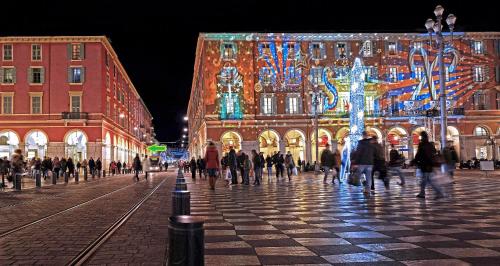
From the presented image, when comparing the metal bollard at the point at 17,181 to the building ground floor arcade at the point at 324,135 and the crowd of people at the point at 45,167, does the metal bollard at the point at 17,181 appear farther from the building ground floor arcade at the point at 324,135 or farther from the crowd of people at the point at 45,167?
the building ground floor arcade at the point at 324,135

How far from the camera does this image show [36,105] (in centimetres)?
5241

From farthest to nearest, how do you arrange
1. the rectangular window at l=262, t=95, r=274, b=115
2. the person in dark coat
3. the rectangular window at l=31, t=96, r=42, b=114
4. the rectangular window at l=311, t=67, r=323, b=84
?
the rectangular window at l=311, t=67, r=323, b=84 → the rectangular window at l=262, t=95, r=274, b=115 → the rectangular window at l=31, t=96, r=42, b=114 → the person in dark coat

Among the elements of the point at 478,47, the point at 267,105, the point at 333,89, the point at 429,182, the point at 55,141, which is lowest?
the point at 429,182

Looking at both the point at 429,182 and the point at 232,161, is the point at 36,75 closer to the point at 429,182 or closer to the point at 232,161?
the point at 232,161

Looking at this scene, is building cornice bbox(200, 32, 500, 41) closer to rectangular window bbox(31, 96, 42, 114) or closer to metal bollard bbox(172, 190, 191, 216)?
rectangular window bbox(31, 96, 42, 114)

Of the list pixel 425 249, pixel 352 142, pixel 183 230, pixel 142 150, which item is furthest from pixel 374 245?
pixel 142 150

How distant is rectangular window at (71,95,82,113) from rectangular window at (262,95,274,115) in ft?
64.4

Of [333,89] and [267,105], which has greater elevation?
[333,89]

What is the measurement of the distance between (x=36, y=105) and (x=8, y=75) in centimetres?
426

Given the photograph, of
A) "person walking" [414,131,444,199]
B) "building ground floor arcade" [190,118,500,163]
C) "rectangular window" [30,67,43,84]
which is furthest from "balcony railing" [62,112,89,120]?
"person walking" [414,131,444,199]

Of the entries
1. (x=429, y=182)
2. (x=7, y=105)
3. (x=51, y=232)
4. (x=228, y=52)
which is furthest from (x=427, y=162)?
(x=7, y=105)

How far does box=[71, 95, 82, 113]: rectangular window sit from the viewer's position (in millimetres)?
53219

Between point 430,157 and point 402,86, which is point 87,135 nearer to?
point 402,86

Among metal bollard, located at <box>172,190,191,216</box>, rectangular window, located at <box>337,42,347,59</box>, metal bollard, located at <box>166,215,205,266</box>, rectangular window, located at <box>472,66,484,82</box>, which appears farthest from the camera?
rectangular window, located at <box>472,66,484,82</box>
